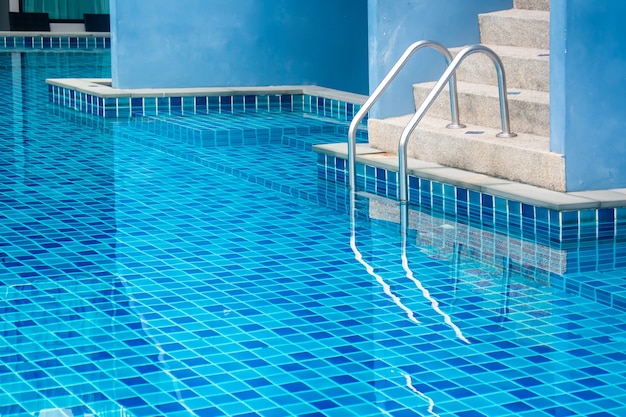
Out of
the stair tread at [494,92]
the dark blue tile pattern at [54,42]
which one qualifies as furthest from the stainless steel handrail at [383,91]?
the dark blue tile pattern at [54,42]

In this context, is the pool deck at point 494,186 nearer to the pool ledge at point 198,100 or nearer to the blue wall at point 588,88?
the blue wall at point 588,88

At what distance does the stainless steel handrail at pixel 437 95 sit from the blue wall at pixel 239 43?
5537mm

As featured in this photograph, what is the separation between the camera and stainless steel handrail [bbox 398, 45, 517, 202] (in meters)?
6.43

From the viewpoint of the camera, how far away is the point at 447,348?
4.24 meters

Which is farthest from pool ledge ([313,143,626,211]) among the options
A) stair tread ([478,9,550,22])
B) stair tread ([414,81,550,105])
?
stair tread ([478,9,550,22])

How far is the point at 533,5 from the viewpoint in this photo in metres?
8.33

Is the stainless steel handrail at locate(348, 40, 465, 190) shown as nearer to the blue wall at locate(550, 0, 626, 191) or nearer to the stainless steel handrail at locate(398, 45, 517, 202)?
the stainless steel handrail at locate(398, 45, 517, 202)

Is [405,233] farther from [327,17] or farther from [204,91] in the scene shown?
[327,17]

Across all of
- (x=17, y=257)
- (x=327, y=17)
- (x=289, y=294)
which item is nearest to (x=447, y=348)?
(x=289, y=294)

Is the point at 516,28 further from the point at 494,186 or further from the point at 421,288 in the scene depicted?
the point at 421,288

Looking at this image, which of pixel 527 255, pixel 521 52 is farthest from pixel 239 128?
pixel 527 255

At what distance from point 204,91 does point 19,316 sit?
7.18 meters

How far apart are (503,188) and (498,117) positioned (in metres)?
1.06

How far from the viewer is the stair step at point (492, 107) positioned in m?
6.85
